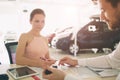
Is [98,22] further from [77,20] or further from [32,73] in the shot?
[32,73]

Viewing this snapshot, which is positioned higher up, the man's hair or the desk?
the man's hair

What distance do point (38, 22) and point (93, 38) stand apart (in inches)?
71.1

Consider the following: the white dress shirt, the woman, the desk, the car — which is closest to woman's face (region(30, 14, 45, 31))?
the woman

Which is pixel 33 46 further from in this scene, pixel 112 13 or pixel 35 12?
pixel 112 13

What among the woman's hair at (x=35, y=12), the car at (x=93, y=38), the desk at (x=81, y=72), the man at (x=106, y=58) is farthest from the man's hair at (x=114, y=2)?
the car at (x=93, y=38)

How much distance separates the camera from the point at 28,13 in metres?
2.09

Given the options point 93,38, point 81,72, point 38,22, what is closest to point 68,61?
point 81,72

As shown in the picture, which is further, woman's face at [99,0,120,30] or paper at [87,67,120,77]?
paper at [87,67,120,77]

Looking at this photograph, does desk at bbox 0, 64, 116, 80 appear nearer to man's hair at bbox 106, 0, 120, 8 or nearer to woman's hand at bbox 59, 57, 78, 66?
woman's hand at bbox 59, 57, 78, 66

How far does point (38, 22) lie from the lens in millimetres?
2023

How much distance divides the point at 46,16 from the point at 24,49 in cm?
41

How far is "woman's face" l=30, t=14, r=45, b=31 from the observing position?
78.8 inches

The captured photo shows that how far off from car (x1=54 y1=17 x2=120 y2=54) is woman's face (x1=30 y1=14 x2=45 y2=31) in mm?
799

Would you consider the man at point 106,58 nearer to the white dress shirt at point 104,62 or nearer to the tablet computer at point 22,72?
the white dress shirt at point 104,62
